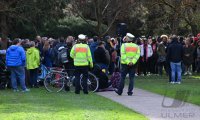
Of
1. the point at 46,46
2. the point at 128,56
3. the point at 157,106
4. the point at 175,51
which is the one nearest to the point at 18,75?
the point at 46,46

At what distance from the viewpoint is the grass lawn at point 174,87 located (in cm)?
1831

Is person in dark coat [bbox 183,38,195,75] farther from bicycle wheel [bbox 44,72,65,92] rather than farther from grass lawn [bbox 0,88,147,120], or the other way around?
grass lawn [bbox 0,88,147,120]

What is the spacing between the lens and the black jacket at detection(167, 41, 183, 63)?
922 inches

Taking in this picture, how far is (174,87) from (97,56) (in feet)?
10.5

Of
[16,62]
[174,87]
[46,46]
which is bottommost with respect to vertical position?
[174,87]

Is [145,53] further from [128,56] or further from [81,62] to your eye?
[128,56]

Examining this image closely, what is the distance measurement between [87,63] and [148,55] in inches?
337

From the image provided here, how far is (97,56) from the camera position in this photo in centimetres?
2116

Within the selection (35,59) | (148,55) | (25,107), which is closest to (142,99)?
(25,107)

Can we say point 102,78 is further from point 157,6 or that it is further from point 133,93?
point 157,6

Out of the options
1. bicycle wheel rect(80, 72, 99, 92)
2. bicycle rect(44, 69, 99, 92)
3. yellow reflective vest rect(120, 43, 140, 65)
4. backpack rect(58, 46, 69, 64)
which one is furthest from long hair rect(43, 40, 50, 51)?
yellow reflective vest rect(120, 43, 140, 65)

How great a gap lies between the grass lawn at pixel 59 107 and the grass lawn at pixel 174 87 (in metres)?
2.54

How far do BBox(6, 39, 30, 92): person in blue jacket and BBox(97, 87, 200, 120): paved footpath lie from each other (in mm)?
2990

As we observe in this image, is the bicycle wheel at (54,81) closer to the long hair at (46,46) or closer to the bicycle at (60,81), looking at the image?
the bicycle at (60,81)
